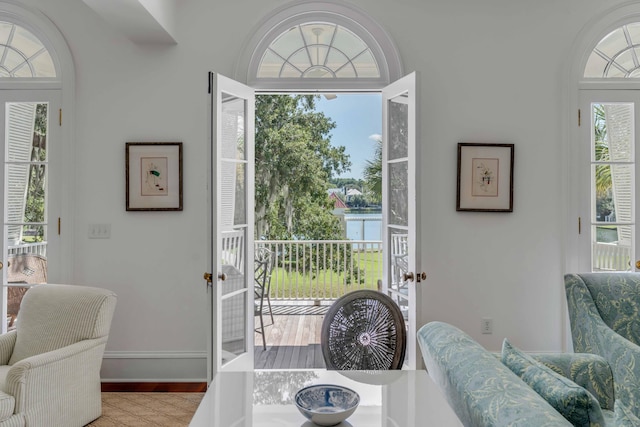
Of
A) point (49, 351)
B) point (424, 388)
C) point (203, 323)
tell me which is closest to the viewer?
point (424, 388)

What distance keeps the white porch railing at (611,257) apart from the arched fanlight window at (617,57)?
4.33 ft

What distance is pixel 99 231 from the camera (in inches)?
127

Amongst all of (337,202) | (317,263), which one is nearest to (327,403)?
(317,263)

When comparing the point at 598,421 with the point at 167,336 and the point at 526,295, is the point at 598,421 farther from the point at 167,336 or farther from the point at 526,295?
the point at 167,336

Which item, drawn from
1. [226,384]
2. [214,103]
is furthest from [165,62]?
[226,384]

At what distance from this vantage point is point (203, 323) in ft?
10.6

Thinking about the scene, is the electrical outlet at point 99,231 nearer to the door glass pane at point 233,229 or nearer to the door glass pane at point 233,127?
the door glass pane at point 233,229

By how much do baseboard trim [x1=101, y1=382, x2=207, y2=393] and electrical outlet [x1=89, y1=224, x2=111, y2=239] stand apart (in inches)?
43.4

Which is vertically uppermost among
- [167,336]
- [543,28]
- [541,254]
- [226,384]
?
[543,28]

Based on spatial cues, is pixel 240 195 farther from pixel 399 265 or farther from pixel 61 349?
pixel 61 349

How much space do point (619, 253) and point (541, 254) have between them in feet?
2.01

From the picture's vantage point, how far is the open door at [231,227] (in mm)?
2660

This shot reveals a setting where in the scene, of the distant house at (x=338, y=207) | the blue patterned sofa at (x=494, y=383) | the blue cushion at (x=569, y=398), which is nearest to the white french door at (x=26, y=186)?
the blue patterned sofa at (x=494, y=383)

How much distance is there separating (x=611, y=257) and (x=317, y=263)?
10.6ft
